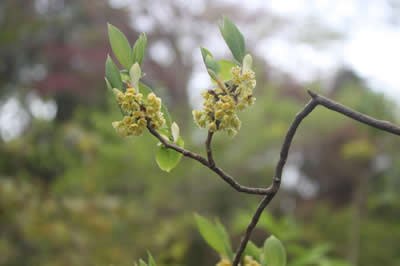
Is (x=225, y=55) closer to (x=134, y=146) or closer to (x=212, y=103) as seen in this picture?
(x=134, y=146)

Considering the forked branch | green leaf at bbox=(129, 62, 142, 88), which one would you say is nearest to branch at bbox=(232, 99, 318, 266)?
the forked branch

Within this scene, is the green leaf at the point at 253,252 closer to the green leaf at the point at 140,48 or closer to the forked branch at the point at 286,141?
the forked branch at the point at 286,141

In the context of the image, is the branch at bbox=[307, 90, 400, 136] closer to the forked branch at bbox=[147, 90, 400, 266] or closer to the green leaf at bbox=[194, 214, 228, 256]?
the forked branch at bbox=[147, 90, 400, 266]

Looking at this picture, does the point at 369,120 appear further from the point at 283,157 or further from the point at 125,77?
the point at 125,77

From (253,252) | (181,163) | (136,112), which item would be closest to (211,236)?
(253,252)

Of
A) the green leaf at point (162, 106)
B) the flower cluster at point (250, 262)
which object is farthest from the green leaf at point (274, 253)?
the green leaf at point (162, 106)

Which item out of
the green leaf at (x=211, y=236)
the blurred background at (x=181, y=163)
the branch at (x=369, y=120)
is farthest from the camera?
the blurred background at (x=181, y=163)

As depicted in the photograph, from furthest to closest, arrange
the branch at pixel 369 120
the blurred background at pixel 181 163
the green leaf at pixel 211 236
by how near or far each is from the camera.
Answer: the blurred background at pixel 181 163 → the green leaf at pixel 211 236 → the branch at pixel 369 120
